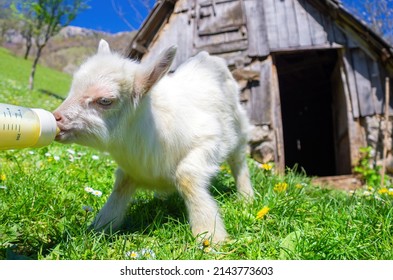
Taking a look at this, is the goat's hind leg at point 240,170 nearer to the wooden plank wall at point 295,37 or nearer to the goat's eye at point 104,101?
the goat's eye at point 104,101

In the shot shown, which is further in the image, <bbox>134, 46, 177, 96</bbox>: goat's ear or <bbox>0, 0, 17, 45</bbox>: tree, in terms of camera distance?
<bbox>0, 0, 17, 45</bbox>: tree

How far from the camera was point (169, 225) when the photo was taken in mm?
2488

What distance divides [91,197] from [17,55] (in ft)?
22.7

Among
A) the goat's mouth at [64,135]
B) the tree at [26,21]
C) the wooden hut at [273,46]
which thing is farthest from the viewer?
the tree at [26,21]

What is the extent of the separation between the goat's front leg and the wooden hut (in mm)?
4699

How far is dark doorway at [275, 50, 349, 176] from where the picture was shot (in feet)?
36.5

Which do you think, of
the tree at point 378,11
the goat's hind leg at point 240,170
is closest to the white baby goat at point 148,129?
the goat's hind leg at point 240,170

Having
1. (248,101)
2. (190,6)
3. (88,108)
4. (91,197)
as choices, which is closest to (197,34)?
(190,6)

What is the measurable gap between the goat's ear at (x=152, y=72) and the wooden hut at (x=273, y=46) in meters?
4.91

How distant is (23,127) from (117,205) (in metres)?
1.05

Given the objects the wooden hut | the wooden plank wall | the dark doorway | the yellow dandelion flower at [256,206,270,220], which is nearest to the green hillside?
the wooden hut

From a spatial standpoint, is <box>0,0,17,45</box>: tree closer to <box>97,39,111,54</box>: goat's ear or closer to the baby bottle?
<box>97,39,111,54</box>: goat's ear

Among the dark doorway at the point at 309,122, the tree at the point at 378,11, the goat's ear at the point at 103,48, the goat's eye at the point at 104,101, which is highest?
the tree at the point at 378,11

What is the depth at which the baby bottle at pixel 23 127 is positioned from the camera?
169 centimetres
